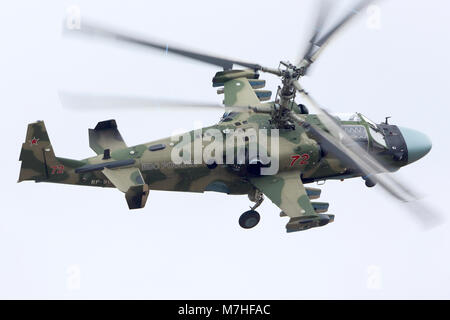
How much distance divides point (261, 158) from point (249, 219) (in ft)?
10.5

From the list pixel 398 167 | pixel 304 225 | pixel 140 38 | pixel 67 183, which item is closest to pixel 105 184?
pixel 67 183

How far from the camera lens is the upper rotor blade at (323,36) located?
31.9 meters

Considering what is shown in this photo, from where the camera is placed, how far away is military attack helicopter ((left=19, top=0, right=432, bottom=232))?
105 ft

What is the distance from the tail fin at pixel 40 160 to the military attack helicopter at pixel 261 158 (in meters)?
0.04

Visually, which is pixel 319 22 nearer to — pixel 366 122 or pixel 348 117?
pixel 348 117

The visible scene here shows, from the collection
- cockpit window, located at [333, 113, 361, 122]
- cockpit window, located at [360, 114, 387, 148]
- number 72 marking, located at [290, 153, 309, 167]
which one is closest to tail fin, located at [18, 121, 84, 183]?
number 72 marking, located at [290, 153, 309, 167]

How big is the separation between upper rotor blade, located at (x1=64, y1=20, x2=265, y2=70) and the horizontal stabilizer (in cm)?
491

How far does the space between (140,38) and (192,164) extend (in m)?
6.15

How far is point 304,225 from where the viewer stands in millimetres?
32625

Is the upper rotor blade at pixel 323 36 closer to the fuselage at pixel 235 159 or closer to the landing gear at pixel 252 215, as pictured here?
the fuselage at pixel 235 159

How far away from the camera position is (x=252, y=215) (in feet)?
116

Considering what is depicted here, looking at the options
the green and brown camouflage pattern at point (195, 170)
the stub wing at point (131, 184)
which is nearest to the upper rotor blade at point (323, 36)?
the green and brown camouflage pattern at point (195, 170)

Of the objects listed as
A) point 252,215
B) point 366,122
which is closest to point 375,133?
point 366,122

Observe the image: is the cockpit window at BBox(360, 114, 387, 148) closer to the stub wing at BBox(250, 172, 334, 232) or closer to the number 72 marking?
the number 72 marking
